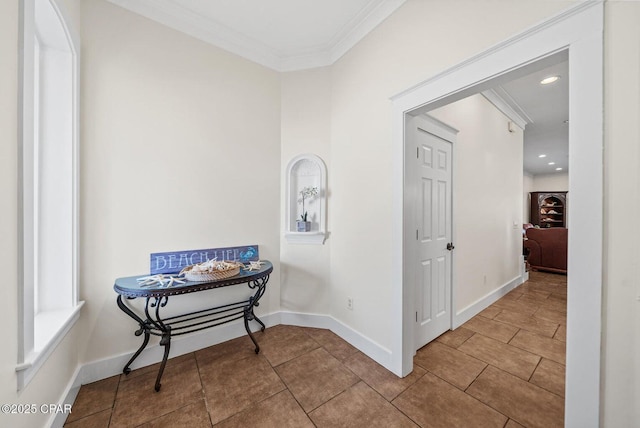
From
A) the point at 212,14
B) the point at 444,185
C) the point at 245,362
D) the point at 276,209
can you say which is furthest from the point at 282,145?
the point at 245,362

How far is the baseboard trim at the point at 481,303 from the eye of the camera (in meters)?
2.64

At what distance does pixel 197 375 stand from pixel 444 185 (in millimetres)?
2911

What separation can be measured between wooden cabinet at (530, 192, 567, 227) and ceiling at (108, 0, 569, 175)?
8483 mm

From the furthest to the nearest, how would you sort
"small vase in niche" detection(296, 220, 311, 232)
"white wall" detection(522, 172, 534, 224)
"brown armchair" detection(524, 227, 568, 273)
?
"white wall" detection(522, 172, 534, 224) < "brown armchair" detection(524, 227, 568, 273) < "small vase in niche" detection(296, 220, 311, 232)

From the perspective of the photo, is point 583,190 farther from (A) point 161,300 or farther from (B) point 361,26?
(A) point 161,300

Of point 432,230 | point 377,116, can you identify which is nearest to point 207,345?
point 432,230

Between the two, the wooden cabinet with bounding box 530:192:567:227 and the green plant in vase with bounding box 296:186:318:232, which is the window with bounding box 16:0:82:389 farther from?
the wooden cabinet with bounding box 530:192:567:227

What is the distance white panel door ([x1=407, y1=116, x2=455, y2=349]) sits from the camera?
2180mm

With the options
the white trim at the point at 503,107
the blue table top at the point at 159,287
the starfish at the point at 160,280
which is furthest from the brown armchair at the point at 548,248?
the starfish at the point at 160,280

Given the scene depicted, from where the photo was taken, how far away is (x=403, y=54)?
1.80 m

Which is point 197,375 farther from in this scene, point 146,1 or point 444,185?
point 146,1

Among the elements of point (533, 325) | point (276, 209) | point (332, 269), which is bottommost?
point (533, 325)

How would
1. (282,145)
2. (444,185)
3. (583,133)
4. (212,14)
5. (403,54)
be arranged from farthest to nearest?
(282,145) < (444,185) < (212,14) < (403,54) < (583,133)

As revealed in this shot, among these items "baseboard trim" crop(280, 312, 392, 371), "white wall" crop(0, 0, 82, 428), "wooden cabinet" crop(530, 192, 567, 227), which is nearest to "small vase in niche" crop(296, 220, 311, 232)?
"baseboard trim" crop(280, 312, 392, 371)
